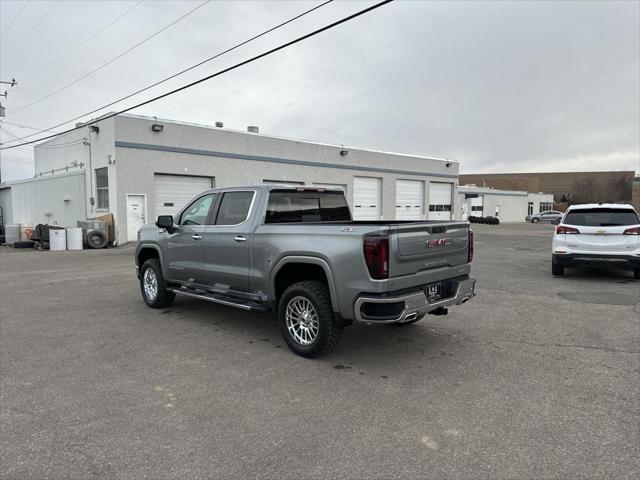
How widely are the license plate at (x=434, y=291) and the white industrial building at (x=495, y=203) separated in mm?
46774

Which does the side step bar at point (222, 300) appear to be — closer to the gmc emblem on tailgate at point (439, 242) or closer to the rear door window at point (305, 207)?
the rear door window at point (305, 207)

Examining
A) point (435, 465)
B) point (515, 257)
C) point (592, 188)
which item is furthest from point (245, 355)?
point (592, 188)

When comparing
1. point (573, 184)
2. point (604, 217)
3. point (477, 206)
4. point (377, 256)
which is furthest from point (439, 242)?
point (573, 184)

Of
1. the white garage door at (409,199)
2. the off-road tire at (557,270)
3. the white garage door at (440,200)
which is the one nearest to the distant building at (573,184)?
the white garage door at (440,200)

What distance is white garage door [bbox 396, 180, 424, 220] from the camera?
33.4m

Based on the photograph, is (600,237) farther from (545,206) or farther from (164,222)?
(545,206)

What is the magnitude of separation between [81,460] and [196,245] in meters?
3.79

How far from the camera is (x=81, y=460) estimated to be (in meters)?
3.06

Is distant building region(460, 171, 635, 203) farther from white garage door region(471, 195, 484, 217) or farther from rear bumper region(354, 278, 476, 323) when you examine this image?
rear bumper region(354, 278, 476, 323)

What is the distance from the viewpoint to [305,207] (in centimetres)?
628

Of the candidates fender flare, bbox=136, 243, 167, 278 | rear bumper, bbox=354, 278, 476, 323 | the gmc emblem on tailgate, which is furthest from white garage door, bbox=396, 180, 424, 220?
rear bumper, bbox=354, 278, 476, 323

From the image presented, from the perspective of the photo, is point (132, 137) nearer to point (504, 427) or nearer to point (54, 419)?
point (54, 419)

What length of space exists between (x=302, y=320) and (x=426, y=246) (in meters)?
1.59

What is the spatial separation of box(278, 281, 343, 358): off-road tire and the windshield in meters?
7.68
